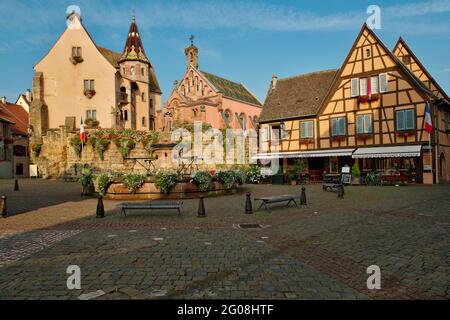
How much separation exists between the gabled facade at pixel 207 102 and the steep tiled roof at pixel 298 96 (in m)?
13.5

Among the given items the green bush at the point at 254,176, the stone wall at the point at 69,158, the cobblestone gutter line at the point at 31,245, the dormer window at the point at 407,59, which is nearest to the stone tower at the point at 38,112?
the stone wall at the point at 69,158

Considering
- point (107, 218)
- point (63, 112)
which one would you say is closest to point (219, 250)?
point (107, 218)

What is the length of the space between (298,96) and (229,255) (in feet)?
90.4

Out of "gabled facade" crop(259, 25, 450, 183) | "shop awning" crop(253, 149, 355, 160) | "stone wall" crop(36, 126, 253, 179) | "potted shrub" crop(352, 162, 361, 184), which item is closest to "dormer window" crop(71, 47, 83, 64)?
"stone wall" crop(36, 126, 253, 179)

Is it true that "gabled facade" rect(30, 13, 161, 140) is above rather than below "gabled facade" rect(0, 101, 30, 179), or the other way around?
above

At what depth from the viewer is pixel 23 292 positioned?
4281 mm

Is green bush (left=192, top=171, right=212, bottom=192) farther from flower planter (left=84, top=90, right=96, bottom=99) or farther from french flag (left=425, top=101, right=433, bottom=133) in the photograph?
flower planter (left=84, top=90, right=96, bottom=99)

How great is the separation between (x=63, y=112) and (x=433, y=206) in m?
39.8

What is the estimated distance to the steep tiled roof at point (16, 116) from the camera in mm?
43094

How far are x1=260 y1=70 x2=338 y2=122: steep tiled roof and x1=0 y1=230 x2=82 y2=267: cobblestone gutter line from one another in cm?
2457

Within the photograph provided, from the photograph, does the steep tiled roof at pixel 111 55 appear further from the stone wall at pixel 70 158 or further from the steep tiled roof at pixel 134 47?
the stone wall at pixel 70 158

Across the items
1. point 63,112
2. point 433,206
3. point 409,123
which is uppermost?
point 63,112

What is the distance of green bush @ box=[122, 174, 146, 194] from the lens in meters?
14.7
